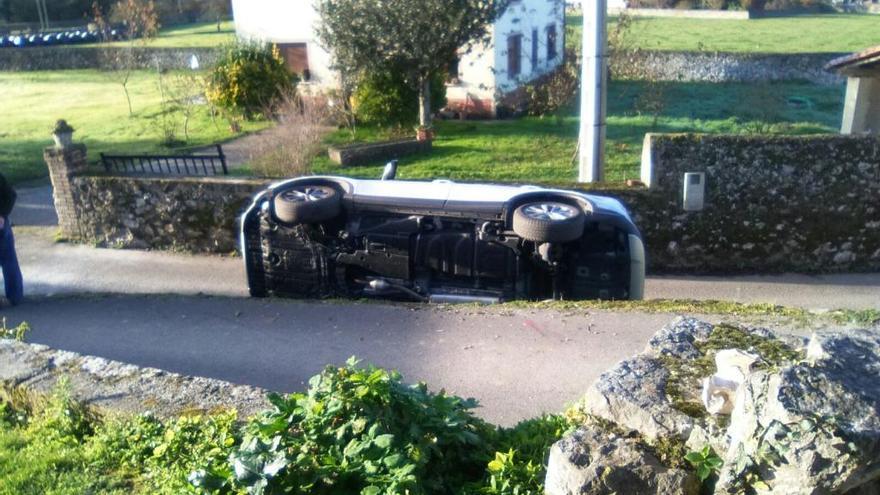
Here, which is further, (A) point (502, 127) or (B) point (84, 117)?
(B) point (84, 117)

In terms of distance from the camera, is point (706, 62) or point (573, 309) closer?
point (573, 309)

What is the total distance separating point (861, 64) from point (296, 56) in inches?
695

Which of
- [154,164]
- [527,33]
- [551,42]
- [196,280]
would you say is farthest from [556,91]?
[196,280]

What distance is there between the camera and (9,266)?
35.6 ft

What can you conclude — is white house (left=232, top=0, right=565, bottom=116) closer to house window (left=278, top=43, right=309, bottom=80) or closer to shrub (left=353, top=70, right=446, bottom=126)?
house window (left=278, top=43, right=309, bottom=80)

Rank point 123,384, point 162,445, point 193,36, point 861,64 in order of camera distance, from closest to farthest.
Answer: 1. point 162,445
2. point 123,384
3. point 861,64
4. point 193,36

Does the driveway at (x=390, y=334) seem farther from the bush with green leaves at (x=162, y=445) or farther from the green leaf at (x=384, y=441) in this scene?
the green leaf at (x=384, y=441)

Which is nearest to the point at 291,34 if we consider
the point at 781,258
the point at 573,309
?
the point at 781,258

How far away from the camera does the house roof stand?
15.5 metres

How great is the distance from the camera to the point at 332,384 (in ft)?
11.3

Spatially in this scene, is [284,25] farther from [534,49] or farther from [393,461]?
[393,461]

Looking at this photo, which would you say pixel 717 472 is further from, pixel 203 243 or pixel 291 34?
pixel 291 34

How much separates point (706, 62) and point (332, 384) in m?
33.6

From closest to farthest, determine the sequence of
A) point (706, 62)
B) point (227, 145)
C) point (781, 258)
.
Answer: point (781, 258) < point (227, 145) < point (706, 62)
